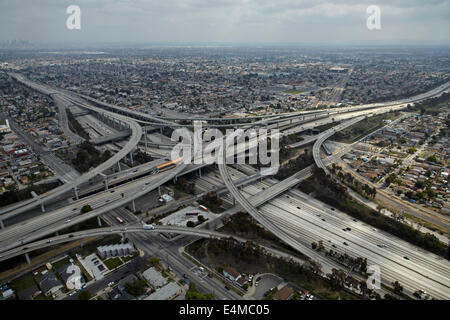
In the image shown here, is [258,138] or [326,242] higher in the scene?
[258,138]

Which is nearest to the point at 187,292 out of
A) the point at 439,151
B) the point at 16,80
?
the point at 439,151

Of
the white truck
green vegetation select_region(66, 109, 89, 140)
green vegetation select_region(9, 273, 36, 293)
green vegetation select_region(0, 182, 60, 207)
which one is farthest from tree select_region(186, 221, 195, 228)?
green vegetation select_region(66, 109, 89, 140)

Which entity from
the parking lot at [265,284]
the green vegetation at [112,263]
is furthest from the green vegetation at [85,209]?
the parking lot at [265,284]

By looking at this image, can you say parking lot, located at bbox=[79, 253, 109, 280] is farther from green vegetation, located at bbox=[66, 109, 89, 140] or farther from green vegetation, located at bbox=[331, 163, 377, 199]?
green vegetation, located at bbox=[66, 109, 89, 140]

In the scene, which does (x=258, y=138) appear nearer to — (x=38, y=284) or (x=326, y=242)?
(x=326, y=242)

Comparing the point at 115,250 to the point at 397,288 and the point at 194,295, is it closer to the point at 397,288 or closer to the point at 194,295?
the point at 194,295

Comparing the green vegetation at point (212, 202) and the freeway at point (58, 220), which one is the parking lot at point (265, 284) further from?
the freeway at point (58, 220)

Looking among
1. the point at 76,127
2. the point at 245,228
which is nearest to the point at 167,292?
the point at 245,228
